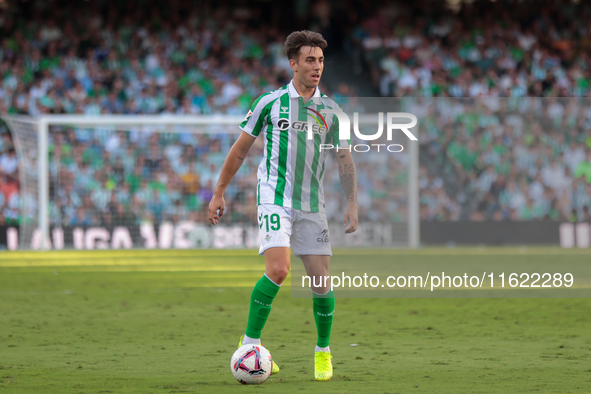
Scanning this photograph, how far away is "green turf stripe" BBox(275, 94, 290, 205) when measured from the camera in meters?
5.23

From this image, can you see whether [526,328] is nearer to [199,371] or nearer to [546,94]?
[199,371]

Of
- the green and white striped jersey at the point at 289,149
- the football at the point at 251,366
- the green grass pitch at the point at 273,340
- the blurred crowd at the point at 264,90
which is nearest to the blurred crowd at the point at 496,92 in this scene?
the blurred crowd at the point at 264,90

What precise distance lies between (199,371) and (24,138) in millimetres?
15593

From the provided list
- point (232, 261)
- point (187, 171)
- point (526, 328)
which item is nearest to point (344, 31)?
point (187, 171)

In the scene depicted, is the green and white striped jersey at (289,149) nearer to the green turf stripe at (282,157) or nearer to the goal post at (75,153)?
the green turf stripe at (282,157)

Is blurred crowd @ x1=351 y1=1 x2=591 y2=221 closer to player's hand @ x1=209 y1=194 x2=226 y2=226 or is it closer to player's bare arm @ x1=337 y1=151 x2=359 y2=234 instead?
player's bare arm @ x1=337 y1=151 x2=359 y2=234

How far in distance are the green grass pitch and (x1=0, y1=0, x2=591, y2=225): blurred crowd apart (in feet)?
26.5

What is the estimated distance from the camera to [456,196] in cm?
1966

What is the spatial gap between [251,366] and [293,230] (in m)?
0.86

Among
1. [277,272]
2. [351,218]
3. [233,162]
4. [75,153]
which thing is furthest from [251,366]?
[75,153]

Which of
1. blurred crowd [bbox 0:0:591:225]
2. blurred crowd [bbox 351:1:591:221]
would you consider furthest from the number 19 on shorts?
blurred crowd [bbox 351:1:591:221]

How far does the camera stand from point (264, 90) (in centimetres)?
2362

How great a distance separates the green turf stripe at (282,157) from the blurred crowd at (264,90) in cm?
1359

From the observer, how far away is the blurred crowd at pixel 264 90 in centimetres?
1967
